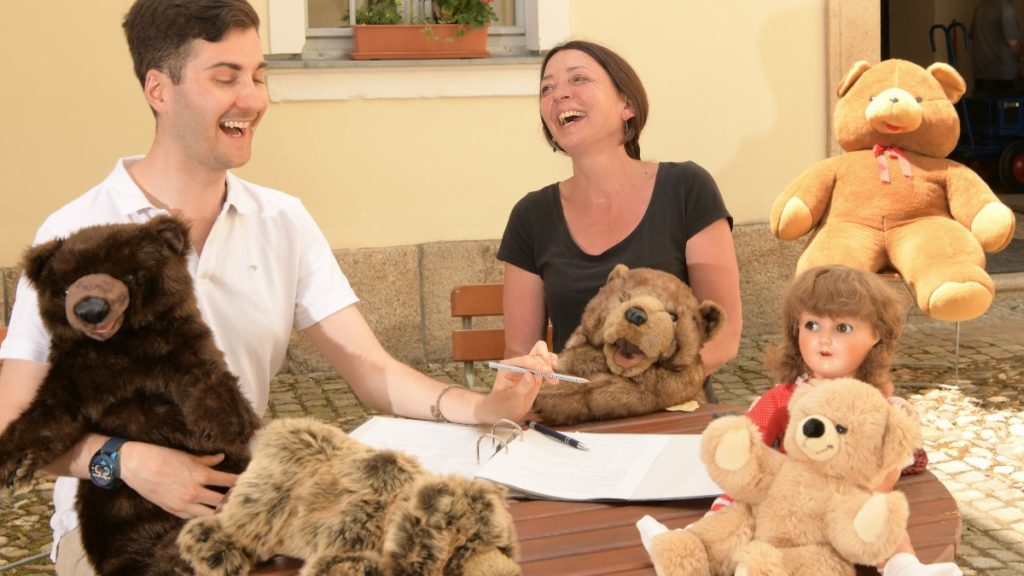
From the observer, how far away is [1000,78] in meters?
12.1

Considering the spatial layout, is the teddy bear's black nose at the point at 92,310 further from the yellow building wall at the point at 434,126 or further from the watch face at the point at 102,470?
the yellow building wall at the point at 434,126

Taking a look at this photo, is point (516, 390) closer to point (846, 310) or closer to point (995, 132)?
point (846, 310)

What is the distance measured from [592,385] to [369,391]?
0.49 metres

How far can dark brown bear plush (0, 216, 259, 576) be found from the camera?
2.07m

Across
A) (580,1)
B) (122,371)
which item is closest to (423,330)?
(580,1)

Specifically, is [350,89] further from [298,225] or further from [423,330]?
[298,225]

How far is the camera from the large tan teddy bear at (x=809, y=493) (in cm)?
173

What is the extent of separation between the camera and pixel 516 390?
2582 millimetres

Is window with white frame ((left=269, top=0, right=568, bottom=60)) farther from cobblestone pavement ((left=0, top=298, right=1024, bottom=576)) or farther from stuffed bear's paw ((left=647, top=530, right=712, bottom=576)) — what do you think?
stuffed bear's paw ((left=647, top=530, right=712, bottom=576))

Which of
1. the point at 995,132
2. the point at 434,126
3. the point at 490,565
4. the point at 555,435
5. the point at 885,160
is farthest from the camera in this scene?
the point at 995,132

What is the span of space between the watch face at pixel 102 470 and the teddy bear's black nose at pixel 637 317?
1.20 metres

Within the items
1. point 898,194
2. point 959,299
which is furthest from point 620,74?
point 898,194

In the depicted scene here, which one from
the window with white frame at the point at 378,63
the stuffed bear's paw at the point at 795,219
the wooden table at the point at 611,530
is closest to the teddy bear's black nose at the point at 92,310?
the wooden table at the point at 611,530

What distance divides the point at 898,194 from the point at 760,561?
14.0ft
